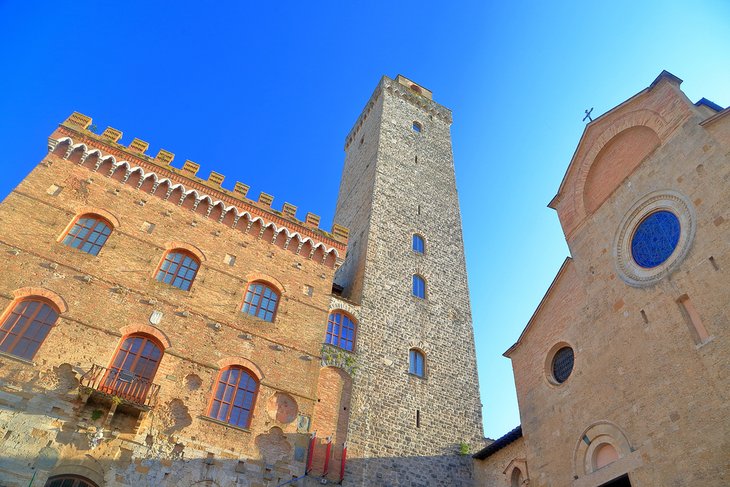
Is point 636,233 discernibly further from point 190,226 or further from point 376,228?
point 190,226

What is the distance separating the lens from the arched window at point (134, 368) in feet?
39.7

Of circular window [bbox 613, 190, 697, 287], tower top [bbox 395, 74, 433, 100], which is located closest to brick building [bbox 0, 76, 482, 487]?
circular window [bbox 613, 190, 697, 287]

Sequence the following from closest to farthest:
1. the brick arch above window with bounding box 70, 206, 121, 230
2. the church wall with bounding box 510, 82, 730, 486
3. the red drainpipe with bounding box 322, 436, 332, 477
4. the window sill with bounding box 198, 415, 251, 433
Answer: the church wall with bounding box 510, 82, 730, 486
the window sill with bounding box 198, 415, 251, 433
the red drainpipe with bounding box 322, 436, 332, 477
the brick arch above window with bounding box 70, 206, 121, 230

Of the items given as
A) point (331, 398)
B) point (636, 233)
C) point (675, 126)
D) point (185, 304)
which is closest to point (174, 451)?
point (185, 304)

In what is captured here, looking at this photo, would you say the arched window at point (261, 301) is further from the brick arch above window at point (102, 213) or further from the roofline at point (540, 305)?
the roofline at point (540, 305)

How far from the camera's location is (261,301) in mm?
16047

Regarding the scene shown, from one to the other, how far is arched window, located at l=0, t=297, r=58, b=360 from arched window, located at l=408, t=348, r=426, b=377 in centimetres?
1179

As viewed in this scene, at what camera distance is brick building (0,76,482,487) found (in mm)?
11602

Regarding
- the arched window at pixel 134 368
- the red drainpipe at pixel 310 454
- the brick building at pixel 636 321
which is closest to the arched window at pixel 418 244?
the brick building at pixel 636 321

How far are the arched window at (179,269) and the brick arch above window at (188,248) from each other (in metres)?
0.11

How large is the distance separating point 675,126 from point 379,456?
41.7 feet

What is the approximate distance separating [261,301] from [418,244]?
9.34 meters

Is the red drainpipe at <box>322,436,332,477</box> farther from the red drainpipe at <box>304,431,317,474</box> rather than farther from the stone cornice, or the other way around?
the stone cornice

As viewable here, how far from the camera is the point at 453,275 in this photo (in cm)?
2261
